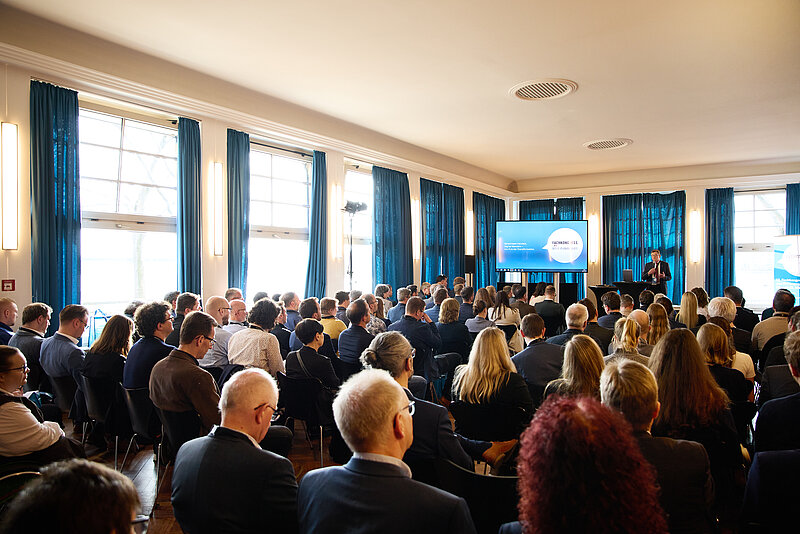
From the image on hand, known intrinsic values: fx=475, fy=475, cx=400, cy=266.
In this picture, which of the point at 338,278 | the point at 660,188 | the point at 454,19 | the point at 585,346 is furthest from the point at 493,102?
Result: the point at 660,188

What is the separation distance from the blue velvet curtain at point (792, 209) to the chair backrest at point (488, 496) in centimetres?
1150

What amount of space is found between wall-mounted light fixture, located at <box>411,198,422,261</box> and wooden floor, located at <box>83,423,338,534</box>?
5.57 meters

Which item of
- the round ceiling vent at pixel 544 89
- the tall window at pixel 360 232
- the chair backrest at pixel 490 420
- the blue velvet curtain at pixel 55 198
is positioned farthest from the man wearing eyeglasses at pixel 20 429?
the tall window at pixel 360 232

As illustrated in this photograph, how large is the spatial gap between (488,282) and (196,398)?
9.78m

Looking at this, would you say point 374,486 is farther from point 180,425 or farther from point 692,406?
point 180,425

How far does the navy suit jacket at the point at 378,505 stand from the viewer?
47.1 inches

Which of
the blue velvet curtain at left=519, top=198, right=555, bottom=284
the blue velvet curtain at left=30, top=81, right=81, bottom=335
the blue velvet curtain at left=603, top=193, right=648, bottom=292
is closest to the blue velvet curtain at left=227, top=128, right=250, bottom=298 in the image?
the blue velvet curtain at left=30, top=81, right=81, bottom=335

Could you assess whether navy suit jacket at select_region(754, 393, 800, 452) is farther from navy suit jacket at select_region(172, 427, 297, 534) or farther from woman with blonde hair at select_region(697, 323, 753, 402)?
navy suit jacket at select_region(172, 427, 297, 534)

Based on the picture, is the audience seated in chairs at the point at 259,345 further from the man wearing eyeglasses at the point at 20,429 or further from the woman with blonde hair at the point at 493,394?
the woman with blonde hair at the point at 493,394

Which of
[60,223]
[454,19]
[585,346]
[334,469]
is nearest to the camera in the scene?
[334,469]

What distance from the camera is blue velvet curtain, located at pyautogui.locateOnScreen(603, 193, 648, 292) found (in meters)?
11.8

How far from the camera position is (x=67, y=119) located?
182 inches

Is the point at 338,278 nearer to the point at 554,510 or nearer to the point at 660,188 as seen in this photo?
the point at 554,510

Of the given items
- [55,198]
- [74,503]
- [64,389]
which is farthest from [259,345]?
[74,503]
